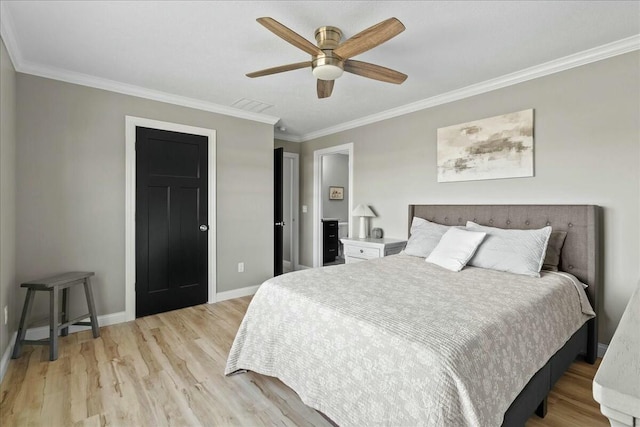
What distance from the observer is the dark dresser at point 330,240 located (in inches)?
231

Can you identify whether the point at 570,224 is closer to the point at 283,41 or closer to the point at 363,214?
the point at 363,214

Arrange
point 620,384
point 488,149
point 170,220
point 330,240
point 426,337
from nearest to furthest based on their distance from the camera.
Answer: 1. point 620,384
2. point 426,337
3. point 488,149
4. point 170,220
5. point 330,240

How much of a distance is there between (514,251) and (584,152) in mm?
1005

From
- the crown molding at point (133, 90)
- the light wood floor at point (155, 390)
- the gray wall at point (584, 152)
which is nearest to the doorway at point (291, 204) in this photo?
the crown molding at point (133, 90)

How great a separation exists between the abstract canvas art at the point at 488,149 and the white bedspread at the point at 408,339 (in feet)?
3.64

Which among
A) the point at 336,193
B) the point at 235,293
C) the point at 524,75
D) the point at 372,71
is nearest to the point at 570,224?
the point at 524,75

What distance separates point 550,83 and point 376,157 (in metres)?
1.94

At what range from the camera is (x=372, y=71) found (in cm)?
220

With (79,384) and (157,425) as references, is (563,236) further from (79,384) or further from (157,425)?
(79,384)

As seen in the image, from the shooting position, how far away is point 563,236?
249cm

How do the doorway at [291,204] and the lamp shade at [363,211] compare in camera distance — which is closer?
the lamp shade at [363,211]

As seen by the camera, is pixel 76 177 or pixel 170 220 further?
pixel 170 220

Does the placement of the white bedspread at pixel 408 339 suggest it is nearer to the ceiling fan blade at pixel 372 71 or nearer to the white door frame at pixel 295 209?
the ceiling fan blade at pixel 372 71

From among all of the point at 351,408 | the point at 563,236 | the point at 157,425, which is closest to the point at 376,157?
the point at 563,236
